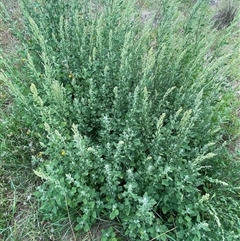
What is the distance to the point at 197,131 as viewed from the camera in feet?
7.26

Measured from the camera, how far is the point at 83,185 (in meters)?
1.95

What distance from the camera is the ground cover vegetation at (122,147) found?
1870 mm

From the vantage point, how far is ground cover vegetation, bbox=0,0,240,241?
1.87 m

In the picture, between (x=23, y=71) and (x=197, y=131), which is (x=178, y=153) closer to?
(x=197, y=131)

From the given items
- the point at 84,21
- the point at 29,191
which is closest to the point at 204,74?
the point at 84,21

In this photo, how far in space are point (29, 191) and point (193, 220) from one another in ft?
4.33

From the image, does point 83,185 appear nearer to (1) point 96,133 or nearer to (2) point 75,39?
(1) point 96,133

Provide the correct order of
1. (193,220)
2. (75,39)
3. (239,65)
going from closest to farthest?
(193,220)
(75,39)
(239,65)

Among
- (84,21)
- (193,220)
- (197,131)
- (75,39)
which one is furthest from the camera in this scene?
(84,21)

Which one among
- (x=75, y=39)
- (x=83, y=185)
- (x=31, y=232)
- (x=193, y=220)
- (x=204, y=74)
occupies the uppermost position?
(x=204, y=74)

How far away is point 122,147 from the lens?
1.97 m

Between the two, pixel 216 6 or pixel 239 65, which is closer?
pixel 239 65

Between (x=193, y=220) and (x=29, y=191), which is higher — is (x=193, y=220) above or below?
above

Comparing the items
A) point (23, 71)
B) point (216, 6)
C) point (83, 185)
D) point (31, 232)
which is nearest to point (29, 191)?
point (31, 232)
